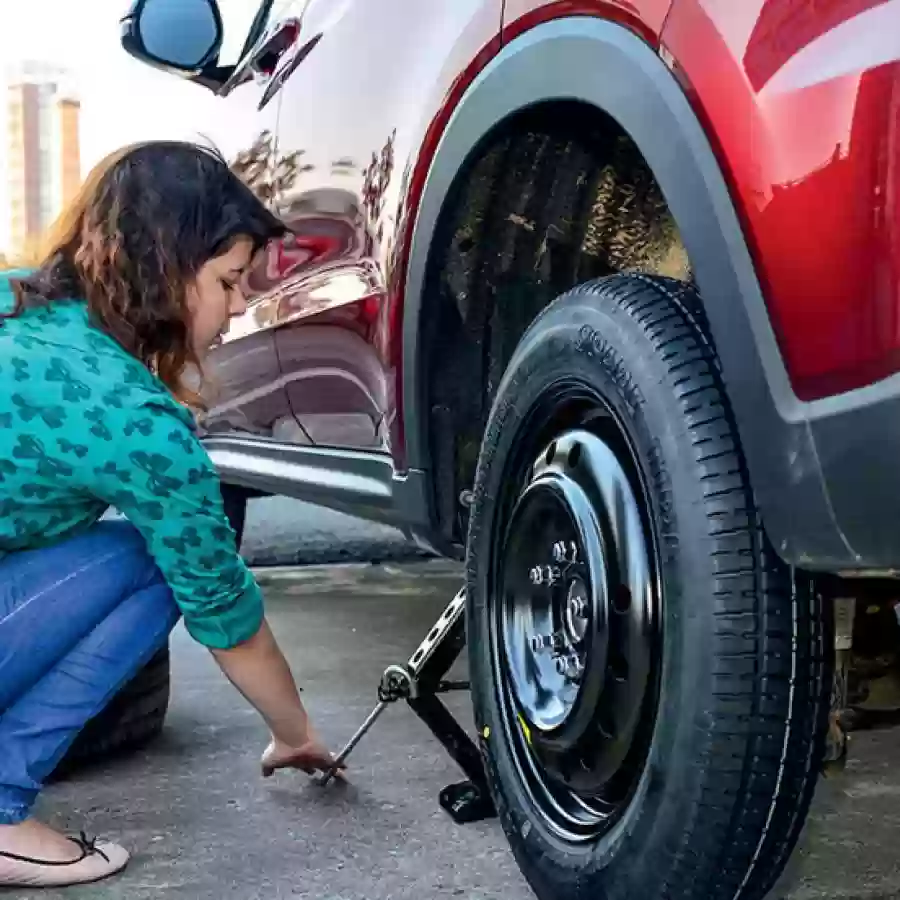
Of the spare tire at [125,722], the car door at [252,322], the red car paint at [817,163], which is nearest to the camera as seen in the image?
the red car paint at [817,163]

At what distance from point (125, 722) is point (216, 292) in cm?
78

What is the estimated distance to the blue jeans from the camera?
1524 millimetres

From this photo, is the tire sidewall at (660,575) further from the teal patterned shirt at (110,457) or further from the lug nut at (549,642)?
the teal patterned shirt at (110,457)

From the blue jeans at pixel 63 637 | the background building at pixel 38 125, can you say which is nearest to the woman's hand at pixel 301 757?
the blue jeans at pixel 63 637

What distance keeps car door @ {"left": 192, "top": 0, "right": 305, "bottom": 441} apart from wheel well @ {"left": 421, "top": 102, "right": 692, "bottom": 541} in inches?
25.4

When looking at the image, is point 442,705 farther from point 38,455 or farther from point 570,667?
point 38,455

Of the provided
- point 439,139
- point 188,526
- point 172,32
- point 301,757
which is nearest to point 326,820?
point 301,757

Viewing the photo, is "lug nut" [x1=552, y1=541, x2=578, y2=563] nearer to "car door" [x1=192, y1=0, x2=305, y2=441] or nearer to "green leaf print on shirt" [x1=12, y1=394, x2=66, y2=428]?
"green leaf print on shirt" [x1=12, y1=394, x2=66, y2=428]

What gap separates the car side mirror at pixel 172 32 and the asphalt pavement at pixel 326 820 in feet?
4.45

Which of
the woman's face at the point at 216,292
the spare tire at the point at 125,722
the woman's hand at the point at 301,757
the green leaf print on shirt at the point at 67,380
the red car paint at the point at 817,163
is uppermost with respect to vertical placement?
the red car paint at the point at 817,163

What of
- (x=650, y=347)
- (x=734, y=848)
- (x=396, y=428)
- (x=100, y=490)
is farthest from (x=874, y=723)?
(x=100, y=490)

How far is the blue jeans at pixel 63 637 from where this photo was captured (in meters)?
1.52

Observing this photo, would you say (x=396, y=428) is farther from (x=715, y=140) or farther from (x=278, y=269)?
(x=715, y=140)

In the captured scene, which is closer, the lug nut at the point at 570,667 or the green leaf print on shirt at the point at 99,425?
the lug nut at the point at 570,667
